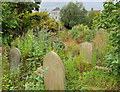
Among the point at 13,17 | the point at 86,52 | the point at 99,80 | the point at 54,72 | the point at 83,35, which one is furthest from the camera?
the point at 83,35

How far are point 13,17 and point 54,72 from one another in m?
2.44

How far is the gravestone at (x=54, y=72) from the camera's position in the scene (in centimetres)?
259

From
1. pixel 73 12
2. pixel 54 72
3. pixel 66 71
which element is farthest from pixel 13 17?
pixel 73 12

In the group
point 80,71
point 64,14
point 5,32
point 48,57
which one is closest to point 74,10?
point 64,14

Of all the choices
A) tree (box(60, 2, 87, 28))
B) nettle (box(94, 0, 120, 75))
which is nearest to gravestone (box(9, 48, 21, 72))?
nettle (box(94, 0, 120, 75))

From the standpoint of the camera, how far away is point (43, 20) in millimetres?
6797

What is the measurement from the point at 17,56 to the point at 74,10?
4.08m

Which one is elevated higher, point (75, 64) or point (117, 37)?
point (117, 37)

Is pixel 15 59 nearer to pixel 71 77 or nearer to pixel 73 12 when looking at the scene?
pixel 71 77

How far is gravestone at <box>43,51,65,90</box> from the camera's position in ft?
8.49

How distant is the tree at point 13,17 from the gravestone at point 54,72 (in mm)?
2040

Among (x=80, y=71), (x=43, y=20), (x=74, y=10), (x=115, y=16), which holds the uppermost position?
(x=74, y=10)

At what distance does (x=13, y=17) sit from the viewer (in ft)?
13.9

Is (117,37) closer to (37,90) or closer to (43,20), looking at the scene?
(37,90)
